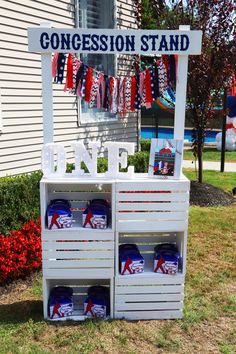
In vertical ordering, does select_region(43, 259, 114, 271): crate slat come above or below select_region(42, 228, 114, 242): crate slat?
below

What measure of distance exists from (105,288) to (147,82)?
2.09 m

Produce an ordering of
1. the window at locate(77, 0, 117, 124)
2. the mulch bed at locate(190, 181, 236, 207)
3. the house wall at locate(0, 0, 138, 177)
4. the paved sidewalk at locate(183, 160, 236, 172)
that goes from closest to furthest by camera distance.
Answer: the house wall at locate(0, 0, 138, 177) → the window at locate(77, 0, 117, 124) → the mulch bed at locate(190, 181, 236, 207) → the paved sidewalk at locate(183, 160, 236, 172)

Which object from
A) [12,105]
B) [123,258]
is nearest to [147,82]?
[123,258]

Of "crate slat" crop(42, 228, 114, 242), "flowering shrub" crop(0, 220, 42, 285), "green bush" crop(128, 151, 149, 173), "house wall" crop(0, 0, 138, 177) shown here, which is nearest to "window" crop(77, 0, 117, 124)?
"house wall" crop(0, 0, 138, 177)

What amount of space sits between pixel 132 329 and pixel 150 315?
277 mm

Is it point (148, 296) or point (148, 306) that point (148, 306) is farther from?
point (148, 296)

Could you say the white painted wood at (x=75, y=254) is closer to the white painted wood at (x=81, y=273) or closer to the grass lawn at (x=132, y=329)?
the white painted wood at (x=81, y=273)

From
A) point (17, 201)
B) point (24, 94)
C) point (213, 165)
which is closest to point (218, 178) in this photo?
point (213, 165)

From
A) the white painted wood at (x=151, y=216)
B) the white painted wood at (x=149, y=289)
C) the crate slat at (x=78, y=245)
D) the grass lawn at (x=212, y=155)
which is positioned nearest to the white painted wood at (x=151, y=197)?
the white painted wood at (x=151, y=216)

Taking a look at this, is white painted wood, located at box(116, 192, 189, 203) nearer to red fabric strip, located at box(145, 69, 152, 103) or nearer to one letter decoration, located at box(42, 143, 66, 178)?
one letter decoration, located at box(42, 143, 66, 178)

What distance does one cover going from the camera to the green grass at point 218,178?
393 inches

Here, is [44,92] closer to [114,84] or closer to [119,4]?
[114,84]

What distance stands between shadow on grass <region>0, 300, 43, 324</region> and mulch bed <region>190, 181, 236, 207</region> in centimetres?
494

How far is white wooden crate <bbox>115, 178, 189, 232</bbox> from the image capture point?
12.1ft
